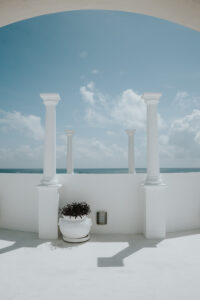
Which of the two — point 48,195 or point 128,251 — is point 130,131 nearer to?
point 48,195

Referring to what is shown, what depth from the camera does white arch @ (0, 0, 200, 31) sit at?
2.35m

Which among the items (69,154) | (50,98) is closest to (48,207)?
(50,98)

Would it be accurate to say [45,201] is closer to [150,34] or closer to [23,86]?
[150,34]

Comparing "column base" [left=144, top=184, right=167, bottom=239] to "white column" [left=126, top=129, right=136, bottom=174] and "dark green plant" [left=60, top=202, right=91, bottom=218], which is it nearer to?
"dark green plant" [left=60, top=202, right=91, bottom=218]

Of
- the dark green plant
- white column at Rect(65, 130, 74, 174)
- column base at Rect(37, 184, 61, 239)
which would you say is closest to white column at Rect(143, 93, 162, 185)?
the dark green plant

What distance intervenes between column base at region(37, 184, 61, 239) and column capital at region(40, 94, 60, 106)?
136 inches

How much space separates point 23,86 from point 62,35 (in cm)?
1521

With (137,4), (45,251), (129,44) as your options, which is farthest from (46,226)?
(129,44)

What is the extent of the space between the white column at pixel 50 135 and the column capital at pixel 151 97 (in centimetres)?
356

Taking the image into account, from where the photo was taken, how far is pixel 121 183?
852 centimetres

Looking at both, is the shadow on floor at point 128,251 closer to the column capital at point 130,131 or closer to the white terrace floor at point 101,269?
the white terrace floor at point 101,269

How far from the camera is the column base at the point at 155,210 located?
25.4 ft

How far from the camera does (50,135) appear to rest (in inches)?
336

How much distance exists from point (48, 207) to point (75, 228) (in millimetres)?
1469
